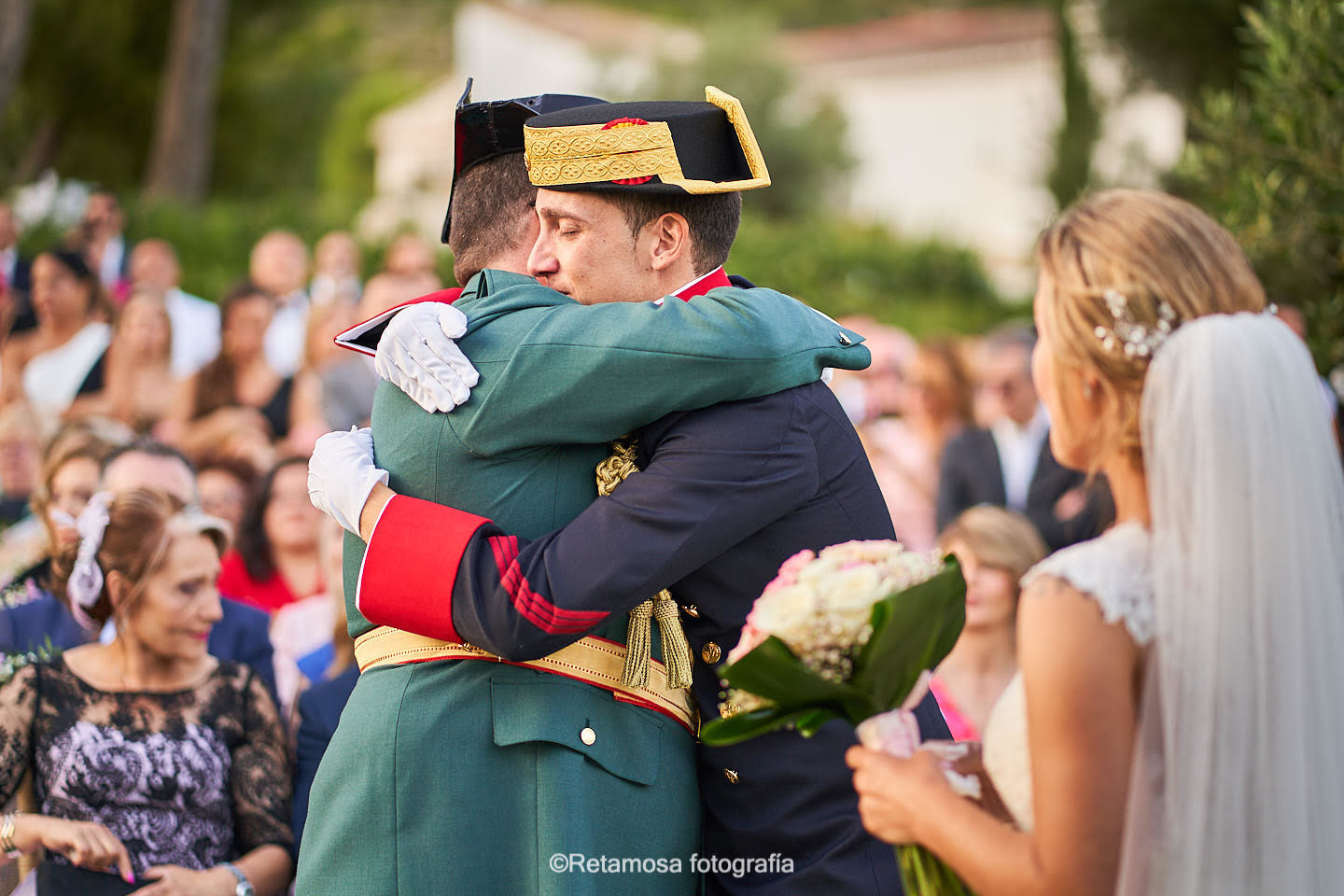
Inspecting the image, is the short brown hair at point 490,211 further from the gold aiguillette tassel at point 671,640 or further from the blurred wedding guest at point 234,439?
the blurred wedding guest at point 234,439

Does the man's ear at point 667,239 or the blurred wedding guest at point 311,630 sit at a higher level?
the man's ear at point 667,239

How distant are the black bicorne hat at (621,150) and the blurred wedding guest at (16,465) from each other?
183 inches

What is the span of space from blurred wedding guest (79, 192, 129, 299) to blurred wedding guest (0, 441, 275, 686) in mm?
6157

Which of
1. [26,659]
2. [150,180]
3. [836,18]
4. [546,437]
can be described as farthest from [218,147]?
[836,18]

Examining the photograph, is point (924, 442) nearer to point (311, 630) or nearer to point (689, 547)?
point (311, 630)

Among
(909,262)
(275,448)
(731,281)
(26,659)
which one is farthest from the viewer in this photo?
(909,262)

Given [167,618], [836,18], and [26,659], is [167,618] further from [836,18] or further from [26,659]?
[836,18]

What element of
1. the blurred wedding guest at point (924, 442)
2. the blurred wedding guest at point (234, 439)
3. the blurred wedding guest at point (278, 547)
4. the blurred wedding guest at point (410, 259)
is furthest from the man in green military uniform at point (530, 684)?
the blurred wedding guest at point (410, 259)

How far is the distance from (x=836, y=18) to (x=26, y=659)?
41686mm

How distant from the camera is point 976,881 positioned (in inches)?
82.4

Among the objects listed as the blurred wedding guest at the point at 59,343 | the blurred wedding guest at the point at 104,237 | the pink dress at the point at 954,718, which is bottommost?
the pink dress at the point at 954,718

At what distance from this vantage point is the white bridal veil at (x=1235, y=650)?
2.03 metres

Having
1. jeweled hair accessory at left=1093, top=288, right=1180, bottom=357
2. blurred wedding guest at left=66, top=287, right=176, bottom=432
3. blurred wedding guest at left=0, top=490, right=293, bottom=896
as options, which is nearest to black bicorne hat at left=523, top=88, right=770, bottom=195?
jeweled hair accessory at left=1093, top=288, right=1180, bottom=357

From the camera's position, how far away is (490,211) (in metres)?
2.96
